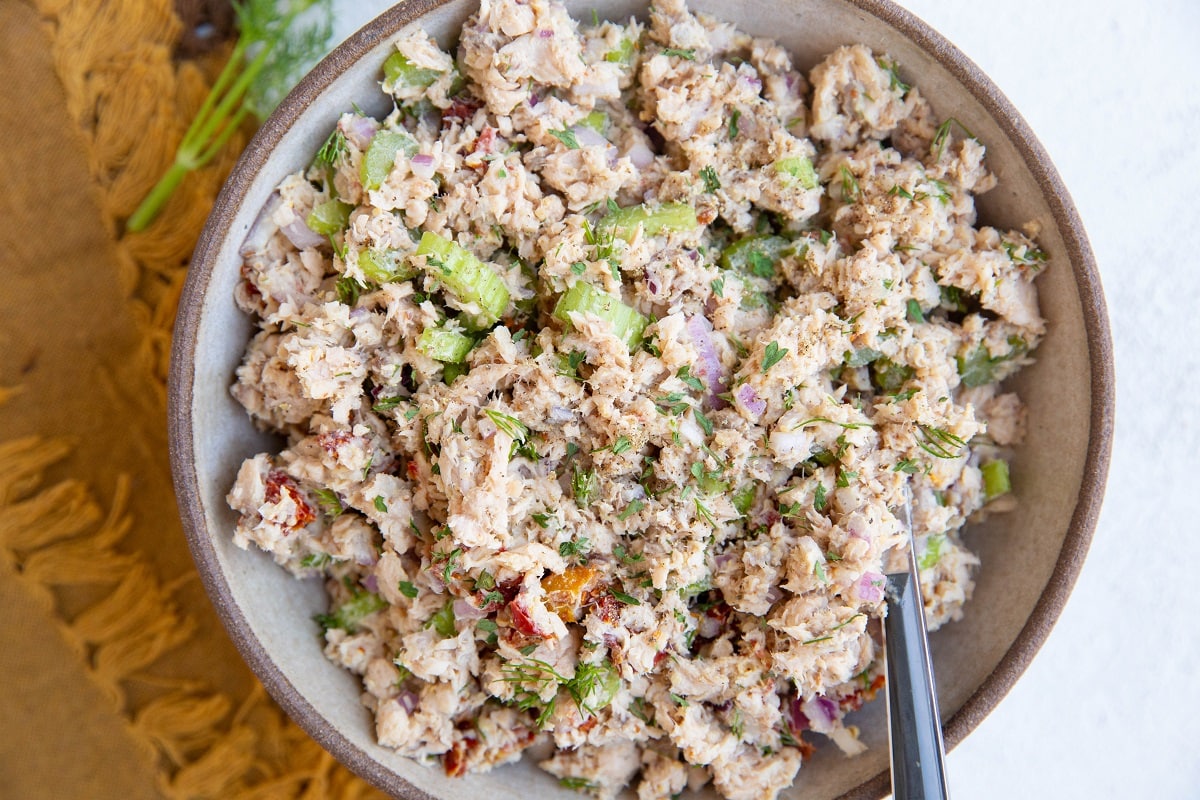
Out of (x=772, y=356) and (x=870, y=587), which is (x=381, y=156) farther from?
(x=870, y=587)

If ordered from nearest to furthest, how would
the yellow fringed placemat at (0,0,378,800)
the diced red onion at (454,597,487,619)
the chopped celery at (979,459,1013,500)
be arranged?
1. the diced red onion at (454,597,487,619)
2. the chopped celery at (979,459,1013,500)
3. the yellow fringed placemat at (0,0,378,800)

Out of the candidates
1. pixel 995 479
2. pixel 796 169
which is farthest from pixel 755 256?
pixel 995 479

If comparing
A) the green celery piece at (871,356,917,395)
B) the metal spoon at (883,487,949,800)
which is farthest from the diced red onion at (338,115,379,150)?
the metal spoon at (883,487,949,800)

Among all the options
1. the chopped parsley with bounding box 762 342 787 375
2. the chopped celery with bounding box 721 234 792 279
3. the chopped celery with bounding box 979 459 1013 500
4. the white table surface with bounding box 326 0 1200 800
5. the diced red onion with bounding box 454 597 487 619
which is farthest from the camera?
the white table surface with bounding box 326 0 1200 800

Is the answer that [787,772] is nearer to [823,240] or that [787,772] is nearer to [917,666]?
[917,666]

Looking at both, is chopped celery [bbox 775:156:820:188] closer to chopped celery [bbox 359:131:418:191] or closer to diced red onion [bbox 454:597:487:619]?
chopped celery [bbox 359:131:418:191]
